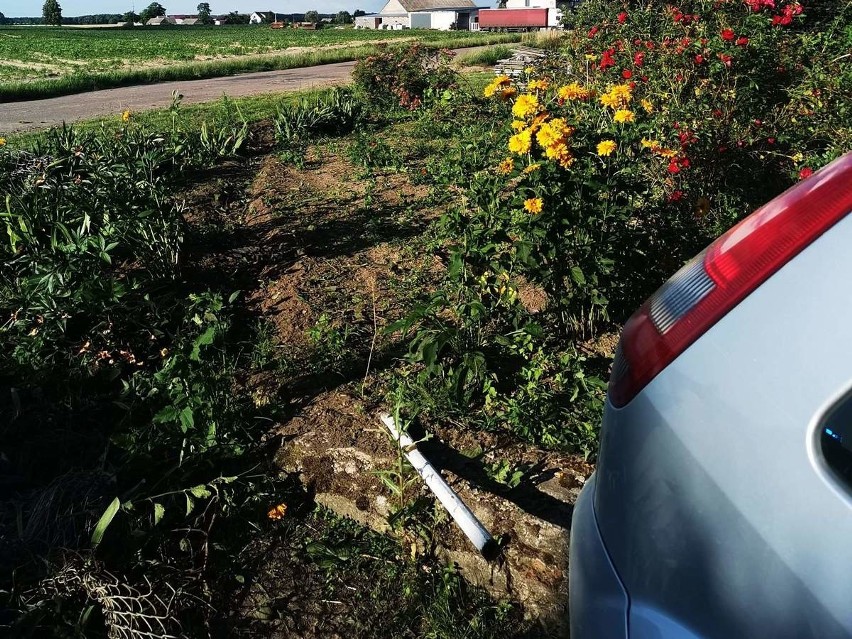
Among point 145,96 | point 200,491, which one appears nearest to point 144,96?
point 145,96

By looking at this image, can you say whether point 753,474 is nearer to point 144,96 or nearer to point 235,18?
point 144,96

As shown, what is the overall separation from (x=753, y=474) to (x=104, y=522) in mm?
2170

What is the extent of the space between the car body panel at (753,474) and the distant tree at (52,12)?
114 meters

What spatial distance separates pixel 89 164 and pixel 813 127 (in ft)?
17.8

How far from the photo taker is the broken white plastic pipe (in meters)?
2.38

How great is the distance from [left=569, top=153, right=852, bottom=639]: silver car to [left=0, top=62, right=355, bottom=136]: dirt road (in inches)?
458

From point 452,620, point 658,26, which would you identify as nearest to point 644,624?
point 452,620

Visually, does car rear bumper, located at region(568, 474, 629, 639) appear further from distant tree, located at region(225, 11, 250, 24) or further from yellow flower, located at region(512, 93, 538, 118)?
distant tree, located at region(225, 11, 250, 24)

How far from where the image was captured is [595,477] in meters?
1.56

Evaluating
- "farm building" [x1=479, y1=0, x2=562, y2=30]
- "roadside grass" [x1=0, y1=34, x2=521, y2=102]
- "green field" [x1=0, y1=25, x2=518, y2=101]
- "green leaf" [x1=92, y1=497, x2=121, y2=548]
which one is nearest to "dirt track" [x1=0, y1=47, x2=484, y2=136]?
"roadside grass" [x1=0, y1=34, x2=521, y2=102]

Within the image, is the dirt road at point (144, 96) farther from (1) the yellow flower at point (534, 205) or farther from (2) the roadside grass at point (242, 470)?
(1) the yellow flower at point (534, 205)

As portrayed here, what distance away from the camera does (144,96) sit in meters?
15.8

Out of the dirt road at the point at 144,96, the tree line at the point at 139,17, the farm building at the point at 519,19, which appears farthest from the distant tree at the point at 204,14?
the dirt road at the point at 144,96

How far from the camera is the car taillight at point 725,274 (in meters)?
1.14
